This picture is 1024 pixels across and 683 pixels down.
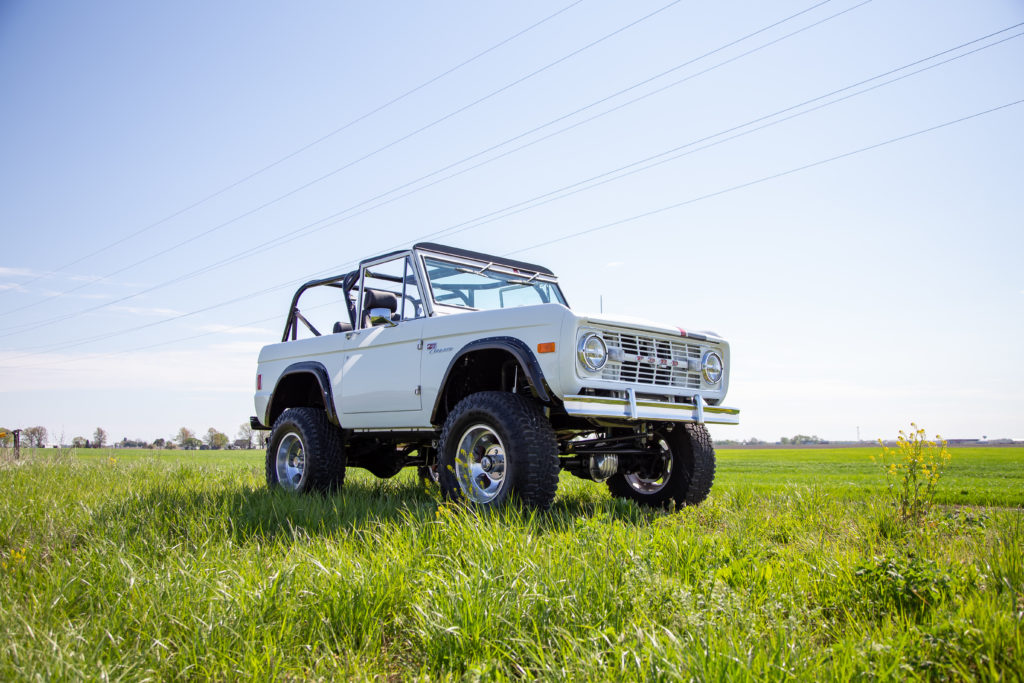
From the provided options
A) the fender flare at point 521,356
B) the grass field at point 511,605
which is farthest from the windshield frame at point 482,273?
the grass field at point 511,605

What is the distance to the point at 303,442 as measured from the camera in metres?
7.03

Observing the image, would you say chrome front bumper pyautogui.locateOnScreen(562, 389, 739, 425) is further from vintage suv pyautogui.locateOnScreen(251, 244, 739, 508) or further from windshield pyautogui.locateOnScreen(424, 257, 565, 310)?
windshield pyautogui.locateOnScreen(424, 257, 565, 310)

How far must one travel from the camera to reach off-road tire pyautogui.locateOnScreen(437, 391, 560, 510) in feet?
15.8

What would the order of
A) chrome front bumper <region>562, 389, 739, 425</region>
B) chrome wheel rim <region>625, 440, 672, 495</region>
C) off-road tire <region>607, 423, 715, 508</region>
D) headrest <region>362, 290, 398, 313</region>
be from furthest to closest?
chrome wheel rim <region>625, 440, 672, 495</region>
headrest <region>362, 290, 398, 313</region>
off-road tire <region>607, 423, 715, 508</region>
chrome front bumper <region>562, 389, 739, 425</region>

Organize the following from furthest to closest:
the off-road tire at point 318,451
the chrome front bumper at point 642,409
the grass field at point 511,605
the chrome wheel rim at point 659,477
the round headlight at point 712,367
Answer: the off-road tire at point 318,451
the chrome wheel rim at point 659,477
the round headlight at point 712,367
the chrome front bumper at point 642,409
the grass field at point 511,605

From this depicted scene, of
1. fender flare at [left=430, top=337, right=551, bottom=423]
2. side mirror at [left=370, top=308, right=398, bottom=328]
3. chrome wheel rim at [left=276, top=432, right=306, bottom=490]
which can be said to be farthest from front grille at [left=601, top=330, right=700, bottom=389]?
chrome wheel rim at [left=276, top=432, right=306, bottom=490]

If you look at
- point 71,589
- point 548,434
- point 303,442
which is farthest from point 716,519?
point 71,589

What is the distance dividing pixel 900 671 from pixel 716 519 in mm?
3495

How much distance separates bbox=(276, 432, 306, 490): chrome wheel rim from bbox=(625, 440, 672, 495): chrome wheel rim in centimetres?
348

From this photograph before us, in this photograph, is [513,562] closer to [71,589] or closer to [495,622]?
[495,622]

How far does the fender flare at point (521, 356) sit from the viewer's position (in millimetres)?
4910

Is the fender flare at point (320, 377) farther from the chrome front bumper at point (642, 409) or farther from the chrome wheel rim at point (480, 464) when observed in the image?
the chrome front bumper at point (642, 409)

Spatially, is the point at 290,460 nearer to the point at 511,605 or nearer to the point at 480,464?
the point at 480,464

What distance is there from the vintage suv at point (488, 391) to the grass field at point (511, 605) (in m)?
0.78
